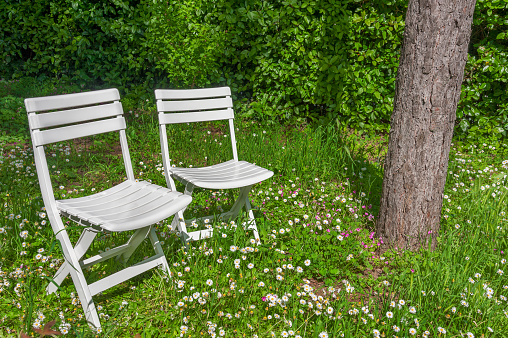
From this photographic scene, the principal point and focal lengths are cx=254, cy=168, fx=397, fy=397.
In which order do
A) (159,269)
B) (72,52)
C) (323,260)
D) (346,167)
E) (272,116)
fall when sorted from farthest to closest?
(72,52) → (272,116) → (346,167) → (323,260) → (159,269)

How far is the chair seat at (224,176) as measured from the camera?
251 cm

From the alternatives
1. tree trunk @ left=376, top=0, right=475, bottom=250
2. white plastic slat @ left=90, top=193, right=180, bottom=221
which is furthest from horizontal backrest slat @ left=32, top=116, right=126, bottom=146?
tree trunk @ left=376, top=0, right=475, bottom=250

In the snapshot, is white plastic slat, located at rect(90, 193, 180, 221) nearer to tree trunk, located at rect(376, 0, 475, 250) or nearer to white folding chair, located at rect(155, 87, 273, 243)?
white folding chair, located at rect(155, 87, 273, 243)

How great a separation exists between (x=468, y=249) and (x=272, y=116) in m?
2.71

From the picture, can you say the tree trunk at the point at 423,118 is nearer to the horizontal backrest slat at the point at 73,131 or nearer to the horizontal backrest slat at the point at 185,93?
the horizontal backrest slat at the point at 185,93

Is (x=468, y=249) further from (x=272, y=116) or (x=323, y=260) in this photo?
(x=272, y=116)

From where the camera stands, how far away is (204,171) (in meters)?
2.91

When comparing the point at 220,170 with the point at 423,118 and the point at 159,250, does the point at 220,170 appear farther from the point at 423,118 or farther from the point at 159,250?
the point at 423,118

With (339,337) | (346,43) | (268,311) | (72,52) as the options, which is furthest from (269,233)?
(72,52)

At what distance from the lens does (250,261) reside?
2619 millimetres

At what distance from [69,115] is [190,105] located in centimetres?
93

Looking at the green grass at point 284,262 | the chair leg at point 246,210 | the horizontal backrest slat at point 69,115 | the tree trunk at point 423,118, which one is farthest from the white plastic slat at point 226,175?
the tree trunk at point 423,118

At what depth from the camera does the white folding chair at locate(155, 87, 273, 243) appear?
2588 mm

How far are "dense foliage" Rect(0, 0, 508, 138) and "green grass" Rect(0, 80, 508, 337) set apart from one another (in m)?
0.89
